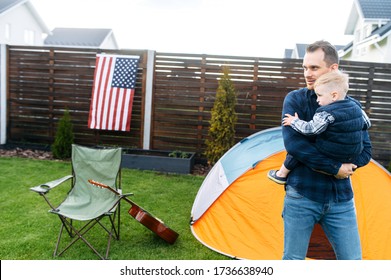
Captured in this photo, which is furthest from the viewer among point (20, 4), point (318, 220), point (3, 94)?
point (20, 4)

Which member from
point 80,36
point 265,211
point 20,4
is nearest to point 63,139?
point 265,211

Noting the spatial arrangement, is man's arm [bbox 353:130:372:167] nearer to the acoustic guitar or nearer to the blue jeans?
the blue jeans

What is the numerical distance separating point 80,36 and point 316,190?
2135 cm

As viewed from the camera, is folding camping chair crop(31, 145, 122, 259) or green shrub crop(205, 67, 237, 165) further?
green shrub crop(205, 67, 237, 165)

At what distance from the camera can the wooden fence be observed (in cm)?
627

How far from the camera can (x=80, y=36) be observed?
2122 centimetres

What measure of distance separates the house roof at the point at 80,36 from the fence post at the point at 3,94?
46.0 feet

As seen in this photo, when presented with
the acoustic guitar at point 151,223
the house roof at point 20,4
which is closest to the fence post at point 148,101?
the acoustic guitar at point 151,223

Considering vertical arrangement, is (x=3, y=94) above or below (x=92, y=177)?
above

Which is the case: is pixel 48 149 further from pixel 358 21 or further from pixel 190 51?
pixel 358 21

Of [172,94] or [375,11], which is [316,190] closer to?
[172,94]

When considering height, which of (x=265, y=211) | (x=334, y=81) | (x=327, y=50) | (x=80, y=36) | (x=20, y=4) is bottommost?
(x=265, y=211)

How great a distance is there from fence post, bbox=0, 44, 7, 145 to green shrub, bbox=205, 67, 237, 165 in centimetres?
393

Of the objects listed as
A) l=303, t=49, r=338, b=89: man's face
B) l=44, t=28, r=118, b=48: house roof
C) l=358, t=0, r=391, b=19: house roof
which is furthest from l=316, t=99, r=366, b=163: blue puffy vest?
l=44, t=28, r=118, b=48: house roof
